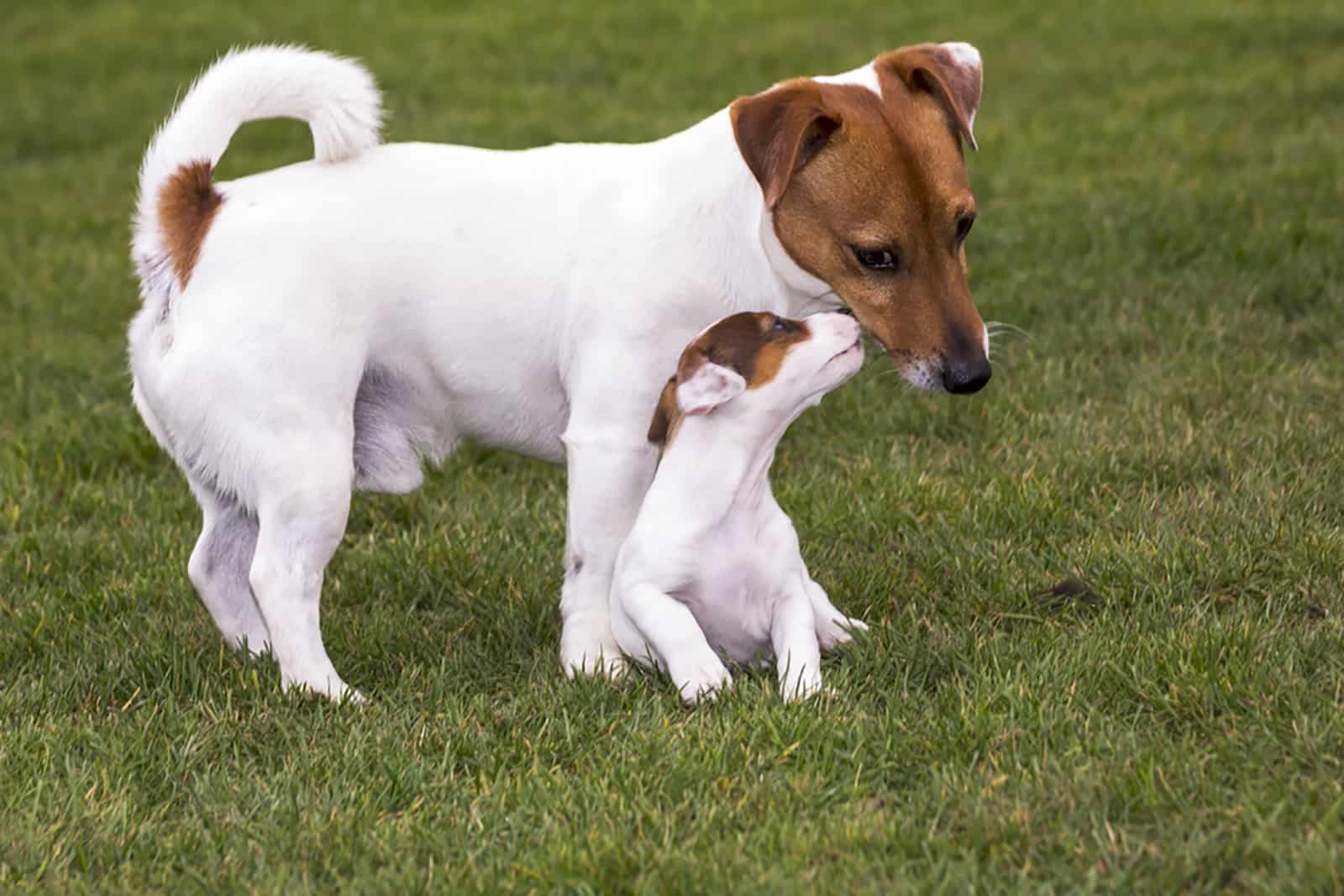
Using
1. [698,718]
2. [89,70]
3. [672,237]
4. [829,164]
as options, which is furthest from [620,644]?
[89,70]

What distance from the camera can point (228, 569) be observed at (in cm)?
483

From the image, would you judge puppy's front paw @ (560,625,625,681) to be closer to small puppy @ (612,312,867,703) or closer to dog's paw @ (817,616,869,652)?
small puppy @ (612,312,867,703)

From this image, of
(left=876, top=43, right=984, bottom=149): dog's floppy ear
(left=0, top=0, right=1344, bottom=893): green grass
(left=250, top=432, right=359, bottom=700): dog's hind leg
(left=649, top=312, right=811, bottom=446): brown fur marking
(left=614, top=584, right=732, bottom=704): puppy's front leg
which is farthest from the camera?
(left=876, top=43, right=984, bottom=149): dog's floppy ear

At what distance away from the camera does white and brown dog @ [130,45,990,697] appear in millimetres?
4328

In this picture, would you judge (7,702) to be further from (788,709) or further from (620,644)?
(788,709)

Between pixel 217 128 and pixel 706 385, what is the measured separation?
5.06 feet

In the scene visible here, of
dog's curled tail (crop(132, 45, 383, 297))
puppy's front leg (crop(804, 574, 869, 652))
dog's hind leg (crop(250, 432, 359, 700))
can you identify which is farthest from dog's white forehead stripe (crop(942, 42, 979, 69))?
dog's hind leg (crop(250, 432, 359, 700))

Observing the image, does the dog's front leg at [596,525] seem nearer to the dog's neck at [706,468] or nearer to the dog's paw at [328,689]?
the dog's neck at [706,468]

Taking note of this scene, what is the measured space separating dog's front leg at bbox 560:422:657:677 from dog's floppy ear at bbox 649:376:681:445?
0.11 meters

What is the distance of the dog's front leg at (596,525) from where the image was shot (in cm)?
448

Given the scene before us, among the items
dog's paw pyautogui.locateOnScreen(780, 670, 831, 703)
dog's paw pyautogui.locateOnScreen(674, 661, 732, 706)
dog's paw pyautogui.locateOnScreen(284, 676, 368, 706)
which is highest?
dog's paw pyautogui.locateOnScreen(780, 670, 831, 703)

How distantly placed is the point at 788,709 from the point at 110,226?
7243mm

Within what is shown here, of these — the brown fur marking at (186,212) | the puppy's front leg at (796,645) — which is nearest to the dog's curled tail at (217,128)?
the brown fur marking at (186,212)

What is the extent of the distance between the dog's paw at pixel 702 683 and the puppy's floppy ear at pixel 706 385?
64 centimetres
